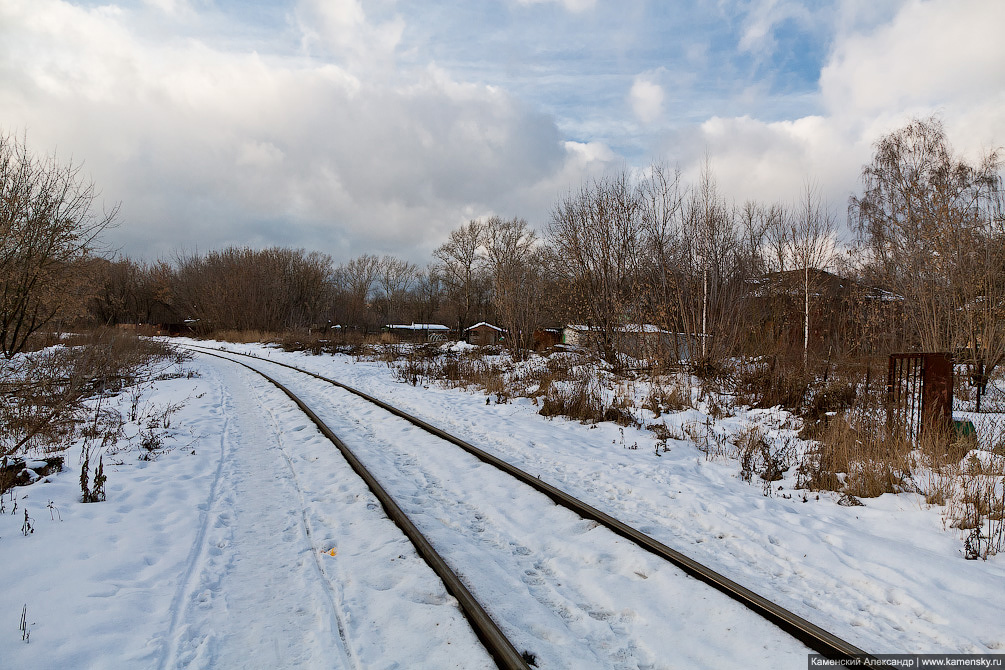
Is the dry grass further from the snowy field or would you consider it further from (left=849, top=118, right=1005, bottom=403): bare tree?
(left=849, top=118, right=1005, bottom=403): bare tree

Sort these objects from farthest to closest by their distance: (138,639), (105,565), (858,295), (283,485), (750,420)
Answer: (858,295)
(750,420)
(283,485)
(105,565)
(138,639)

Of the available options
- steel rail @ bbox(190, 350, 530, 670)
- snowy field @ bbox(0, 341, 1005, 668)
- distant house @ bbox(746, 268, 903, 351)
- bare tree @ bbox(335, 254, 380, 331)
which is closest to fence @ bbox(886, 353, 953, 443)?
snowy field @ bbox(0, 341, 1005, 668)

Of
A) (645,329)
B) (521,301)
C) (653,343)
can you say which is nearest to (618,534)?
(653,343)

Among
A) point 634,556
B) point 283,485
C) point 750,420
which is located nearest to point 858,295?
point 750,420

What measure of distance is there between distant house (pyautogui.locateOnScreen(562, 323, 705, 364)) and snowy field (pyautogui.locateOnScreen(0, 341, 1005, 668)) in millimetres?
8461

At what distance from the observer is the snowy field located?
316 cm

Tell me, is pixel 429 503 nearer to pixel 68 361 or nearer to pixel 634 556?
pixel 634 556

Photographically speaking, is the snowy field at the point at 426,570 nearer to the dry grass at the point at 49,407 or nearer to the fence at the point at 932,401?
the dry grass at the point at 49,407

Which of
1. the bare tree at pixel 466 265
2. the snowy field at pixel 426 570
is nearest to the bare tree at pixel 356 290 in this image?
the bare tree at pixel 466 265

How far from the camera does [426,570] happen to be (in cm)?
404

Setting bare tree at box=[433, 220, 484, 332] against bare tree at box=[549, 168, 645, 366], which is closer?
bare tree at box=[549, 168, 645, 366]

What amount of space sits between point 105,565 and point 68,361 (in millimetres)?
11216

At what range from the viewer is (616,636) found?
332 centimetres

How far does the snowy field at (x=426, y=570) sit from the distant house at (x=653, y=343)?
846 cm
